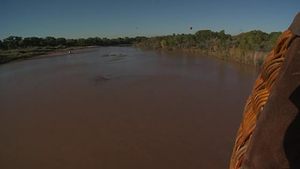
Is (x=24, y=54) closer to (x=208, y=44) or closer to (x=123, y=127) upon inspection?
(x=208, y=44)

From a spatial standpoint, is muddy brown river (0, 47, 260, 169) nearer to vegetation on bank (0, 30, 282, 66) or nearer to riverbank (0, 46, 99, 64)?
vegetation on bank (0, 30, 282, 66)

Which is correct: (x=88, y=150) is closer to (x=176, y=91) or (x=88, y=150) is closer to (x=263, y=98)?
(x=263, y=98)

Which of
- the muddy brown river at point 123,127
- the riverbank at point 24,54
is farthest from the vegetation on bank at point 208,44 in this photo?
the muddy brown river at point 123,127

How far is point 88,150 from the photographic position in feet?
11.8

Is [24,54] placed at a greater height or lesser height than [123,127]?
greater

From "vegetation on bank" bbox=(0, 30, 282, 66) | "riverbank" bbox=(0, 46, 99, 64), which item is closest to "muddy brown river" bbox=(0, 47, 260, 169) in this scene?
"vegetation on bank" bbox=(0, 30, 282, 66)

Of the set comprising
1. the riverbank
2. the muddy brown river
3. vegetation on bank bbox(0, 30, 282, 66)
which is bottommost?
the muddy brown river

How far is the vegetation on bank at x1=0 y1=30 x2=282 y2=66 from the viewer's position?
44.3 ft

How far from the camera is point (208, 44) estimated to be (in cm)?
2505

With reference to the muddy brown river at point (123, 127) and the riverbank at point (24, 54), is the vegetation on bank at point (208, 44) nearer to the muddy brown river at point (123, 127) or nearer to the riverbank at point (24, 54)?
the riverbank at point (24, 54)

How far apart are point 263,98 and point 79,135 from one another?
4273 millimetres

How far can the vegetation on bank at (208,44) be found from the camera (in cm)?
1352

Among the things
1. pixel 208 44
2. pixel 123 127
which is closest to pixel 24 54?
pixel 208 44

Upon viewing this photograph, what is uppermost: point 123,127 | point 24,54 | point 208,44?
point 208,44
